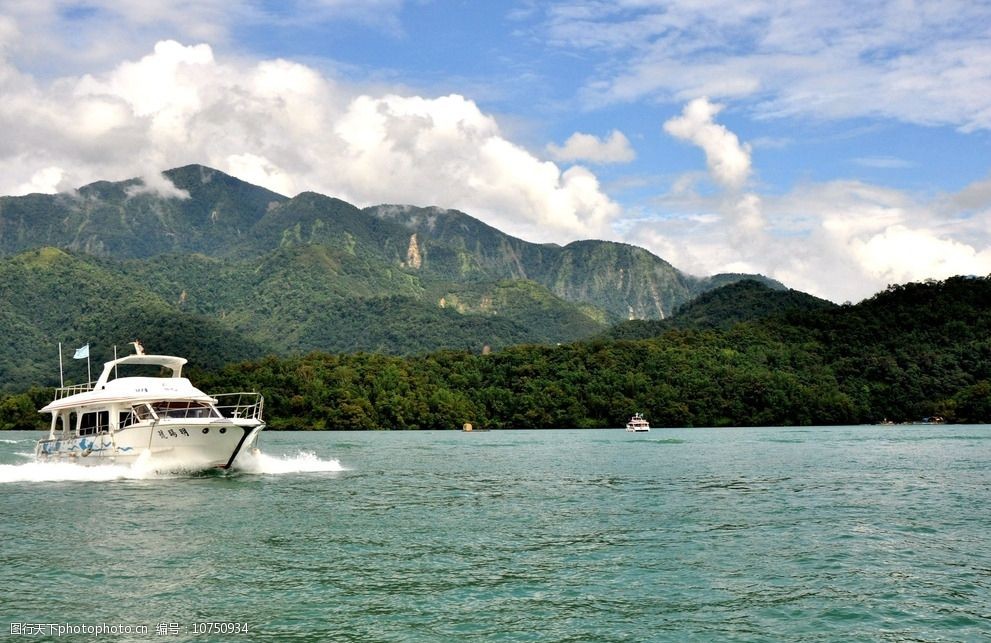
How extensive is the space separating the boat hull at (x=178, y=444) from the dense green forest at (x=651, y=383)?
4305 inches

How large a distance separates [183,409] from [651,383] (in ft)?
423

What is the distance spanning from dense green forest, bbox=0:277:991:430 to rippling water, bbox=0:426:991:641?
354 feet

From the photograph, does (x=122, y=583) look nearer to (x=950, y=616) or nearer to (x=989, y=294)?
(x=950, y=616)

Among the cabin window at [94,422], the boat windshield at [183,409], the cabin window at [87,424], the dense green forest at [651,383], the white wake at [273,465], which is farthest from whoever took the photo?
the dense green forest at [651,383]

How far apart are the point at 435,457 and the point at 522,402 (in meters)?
89.0

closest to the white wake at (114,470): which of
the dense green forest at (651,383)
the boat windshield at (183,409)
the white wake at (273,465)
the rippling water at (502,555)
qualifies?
the white wake at (273,465)

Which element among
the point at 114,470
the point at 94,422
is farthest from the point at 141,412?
the point at 94,422

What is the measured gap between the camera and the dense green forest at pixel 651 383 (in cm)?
16200

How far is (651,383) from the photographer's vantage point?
169750mm

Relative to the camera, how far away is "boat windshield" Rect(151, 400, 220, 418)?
49.5m

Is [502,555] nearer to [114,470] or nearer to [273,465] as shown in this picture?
[114,470]

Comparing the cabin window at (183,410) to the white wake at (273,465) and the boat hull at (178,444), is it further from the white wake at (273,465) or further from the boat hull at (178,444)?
the white wake at (273,465)

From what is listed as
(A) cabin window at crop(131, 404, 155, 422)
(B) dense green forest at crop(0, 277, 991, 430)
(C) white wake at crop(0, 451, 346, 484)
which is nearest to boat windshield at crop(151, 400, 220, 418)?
(A) cabin window at crop(131, 404, 155, 422)

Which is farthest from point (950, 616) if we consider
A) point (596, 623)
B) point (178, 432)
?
point (178, 432)
